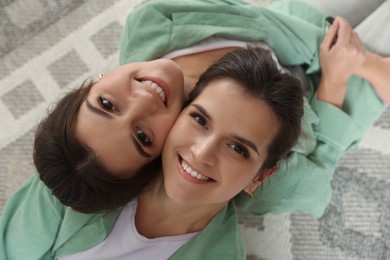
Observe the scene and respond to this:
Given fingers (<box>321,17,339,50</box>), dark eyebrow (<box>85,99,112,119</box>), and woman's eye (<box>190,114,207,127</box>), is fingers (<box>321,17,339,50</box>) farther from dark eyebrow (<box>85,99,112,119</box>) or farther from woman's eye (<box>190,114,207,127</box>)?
dark eyebrow (<box>85,99,112,119</box>)

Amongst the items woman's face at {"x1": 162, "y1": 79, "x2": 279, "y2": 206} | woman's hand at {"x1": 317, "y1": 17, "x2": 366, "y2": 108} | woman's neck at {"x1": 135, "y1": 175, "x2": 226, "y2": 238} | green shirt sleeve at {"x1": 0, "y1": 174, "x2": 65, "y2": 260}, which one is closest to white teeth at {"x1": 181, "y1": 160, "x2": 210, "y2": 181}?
woman's face at {"x1": 162, "y1": 79, "x2": 279, "y2": 206}

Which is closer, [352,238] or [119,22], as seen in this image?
[352,238]

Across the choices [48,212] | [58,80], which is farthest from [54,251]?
[58,80]

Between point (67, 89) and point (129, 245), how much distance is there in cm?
44

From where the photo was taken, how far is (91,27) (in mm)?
1023

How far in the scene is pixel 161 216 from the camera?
2.29 ft

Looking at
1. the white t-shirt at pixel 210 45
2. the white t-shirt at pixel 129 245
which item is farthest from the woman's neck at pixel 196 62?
the white t-shirt at pixel 129 245

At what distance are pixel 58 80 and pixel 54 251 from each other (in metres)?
0.43

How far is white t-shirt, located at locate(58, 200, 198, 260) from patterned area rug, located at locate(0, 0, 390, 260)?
29 centimetres

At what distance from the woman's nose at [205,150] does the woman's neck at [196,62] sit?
0.18 m

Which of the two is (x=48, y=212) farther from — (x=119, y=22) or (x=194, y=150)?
(x=119, y=22)

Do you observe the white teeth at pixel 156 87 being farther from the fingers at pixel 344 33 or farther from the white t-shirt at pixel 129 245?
the fingers at pixel 344 33

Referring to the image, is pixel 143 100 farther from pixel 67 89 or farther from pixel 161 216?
pixel 67 89

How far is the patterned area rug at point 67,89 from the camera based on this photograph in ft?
3.04
